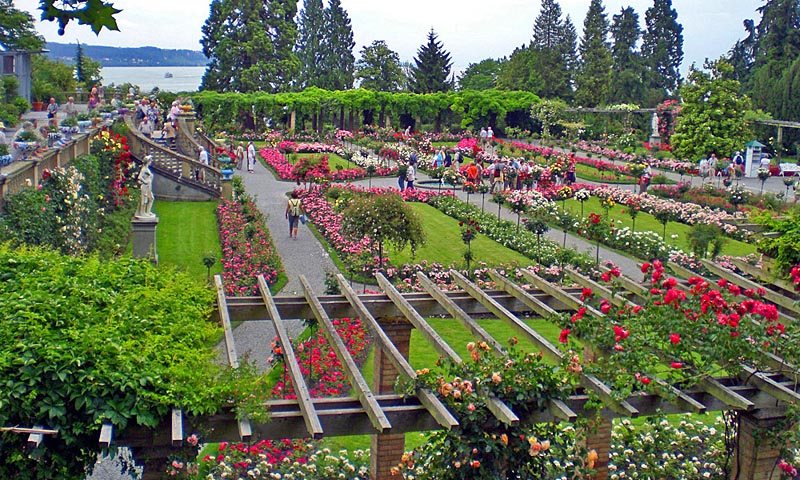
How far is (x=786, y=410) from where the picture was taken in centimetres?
602

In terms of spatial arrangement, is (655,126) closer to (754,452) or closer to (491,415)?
(754,452)

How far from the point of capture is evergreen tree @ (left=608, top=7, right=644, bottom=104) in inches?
2496

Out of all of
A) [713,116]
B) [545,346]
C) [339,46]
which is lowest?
[545,346]

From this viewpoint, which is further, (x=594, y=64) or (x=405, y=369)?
(x=594, y=64)

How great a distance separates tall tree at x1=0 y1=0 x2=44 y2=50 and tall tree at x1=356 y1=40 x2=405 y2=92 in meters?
25.2

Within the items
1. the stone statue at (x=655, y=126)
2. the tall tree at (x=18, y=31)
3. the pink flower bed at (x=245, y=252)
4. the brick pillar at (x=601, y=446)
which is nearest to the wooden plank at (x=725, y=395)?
the brick pillar at (x=601, y=446)

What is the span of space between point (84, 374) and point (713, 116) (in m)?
37.0

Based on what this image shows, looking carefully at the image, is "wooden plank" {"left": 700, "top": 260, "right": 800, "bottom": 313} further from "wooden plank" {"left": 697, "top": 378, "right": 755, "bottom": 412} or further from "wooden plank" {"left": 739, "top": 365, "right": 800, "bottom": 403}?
"wooden plank" {"left": 697, "top": 378, "right": 755, "bottom": 412}

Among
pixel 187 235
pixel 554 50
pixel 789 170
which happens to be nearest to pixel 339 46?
pixel 554 50

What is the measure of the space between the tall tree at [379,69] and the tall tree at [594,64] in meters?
12.7

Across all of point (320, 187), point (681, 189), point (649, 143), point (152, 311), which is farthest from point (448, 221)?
point (649, 143)

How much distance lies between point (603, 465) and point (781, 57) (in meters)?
47.3

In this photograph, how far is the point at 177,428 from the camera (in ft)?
16.3

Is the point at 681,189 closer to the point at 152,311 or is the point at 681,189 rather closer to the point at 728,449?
the point at 728,449
